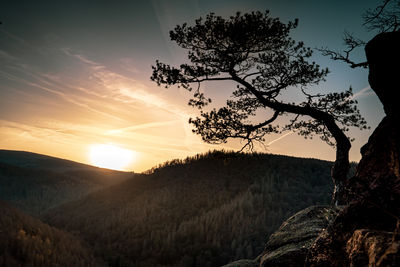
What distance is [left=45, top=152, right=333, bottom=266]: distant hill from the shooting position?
10531 mm

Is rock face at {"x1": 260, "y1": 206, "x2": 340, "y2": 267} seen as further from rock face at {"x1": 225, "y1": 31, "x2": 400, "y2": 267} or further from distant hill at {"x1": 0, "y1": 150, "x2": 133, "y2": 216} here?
distant hill at {"x1": 0, "y1": 150, "x2": 133, "y2": 216}

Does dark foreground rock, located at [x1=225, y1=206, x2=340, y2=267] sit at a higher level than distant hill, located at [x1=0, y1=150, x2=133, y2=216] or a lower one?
higher

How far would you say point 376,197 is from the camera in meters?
2.47

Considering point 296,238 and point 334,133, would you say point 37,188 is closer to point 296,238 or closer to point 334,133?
point 334,133

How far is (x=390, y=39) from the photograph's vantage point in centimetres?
320

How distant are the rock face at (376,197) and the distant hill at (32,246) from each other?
798cm

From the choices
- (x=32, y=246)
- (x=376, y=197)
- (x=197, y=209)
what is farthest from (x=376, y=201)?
(x=197, y=209)

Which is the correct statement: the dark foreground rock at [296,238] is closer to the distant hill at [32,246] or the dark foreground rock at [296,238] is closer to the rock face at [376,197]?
the rock face at [376,197]

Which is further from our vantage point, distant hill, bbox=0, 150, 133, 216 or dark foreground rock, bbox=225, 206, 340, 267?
distant hill, bbox=0, 150, 133, 216

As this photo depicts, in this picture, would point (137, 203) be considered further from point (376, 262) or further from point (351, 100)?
point (376, 262)

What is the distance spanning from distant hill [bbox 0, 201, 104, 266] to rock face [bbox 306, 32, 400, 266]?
26.2 ft

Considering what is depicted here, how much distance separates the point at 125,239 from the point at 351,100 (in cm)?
1256

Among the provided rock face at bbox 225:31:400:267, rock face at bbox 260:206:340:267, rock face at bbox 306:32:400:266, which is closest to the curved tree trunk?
rock face at bbox 260:206:340:267

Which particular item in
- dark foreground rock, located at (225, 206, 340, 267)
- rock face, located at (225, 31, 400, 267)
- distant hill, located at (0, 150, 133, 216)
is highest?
rock face, located at (225, 31, 400, 267)
